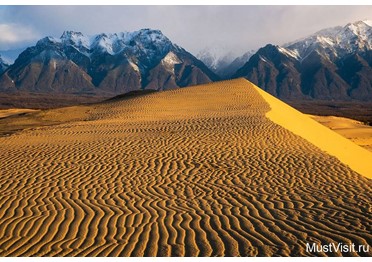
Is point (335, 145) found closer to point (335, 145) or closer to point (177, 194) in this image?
point (335, 145)

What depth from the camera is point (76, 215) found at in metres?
8.51

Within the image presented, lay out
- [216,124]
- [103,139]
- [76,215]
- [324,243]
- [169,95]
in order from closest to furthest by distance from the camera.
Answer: [324,243], [76,215], [103,139], [216,124], [169,95]

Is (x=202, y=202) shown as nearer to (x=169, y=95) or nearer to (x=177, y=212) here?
(x=177, y=212)

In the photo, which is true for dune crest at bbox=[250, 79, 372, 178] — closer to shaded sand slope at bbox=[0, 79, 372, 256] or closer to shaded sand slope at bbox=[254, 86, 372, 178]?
shaded sand slope at bbox=[254, 86, 372, 178]

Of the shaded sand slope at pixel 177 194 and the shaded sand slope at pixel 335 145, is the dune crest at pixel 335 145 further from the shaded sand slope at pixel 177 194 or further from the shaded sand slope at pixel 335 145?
the shaded sand slope at pixel 177 194

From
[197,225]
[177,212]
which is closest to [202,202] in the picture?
[177,212]

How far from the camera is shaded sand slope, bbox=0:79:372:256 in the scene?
716cm

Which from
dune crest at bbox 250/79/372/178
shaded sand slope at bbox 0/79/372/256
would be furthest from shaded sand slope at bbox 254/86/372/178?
shaded sand slope at bbox 0/79/372/256

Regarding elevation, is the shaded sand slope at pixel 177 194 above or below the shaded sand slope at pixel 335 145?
above

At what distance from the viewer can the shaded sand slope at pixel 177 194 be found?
7.16 meters

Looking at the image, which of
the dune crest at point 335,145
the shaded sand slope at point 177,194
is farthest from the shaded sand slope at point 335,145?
the shaded sand slope at point 177,194

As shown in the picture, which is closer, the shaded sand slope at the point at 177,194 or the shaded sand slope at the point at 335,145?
the shaded sand slope at the point at 177,194

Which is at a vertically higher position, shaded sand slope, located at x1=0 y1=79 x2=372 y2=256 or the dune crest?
shaded sand slope, located at x1=0 y1=79 x2=372 y2=256

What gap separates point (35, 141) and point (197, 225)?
11479mm
